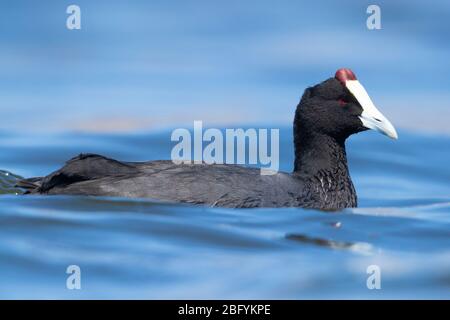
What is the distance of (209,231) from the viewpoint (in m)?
10.3

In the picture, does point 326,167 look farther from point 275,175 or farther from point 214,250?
point 214,250

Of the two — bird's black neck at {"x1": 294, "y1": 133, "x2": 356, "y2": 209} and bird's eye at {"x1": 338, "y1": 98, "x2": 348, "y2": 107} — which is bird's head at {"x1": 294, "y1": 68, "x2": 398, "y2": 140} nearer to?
bird's eye at {"x1": 338, "y1": 98, "x2": 348, "y2": 107}

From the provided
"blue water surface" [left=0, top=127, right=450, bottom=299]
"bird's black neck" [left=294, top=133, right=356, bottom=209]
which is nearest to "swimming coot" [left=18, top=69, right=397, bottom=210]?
"bird's black neck" [left=294, top=133, right=356, bottom=209]

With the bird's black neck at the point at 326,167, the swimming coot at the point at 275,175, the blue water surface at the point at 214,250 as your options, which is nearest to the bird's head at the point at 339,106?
the swimming coot at the point at 275,175

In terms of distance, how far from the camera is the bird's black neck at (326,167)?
37.8 ft

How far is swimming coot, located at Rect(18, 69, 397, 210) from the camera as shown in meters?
10.8

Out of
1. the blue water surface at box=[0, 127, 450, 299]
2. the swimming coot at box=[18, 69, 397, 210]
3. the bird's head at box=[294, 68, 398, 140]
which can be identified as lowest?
the blue water surface at box=[0, 127, 450, 299]

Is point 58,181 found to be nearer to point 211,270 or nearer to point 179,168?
point 179,168

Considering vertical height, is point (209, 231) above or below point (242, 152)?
below

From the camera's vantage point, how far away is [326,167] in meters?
11.6
